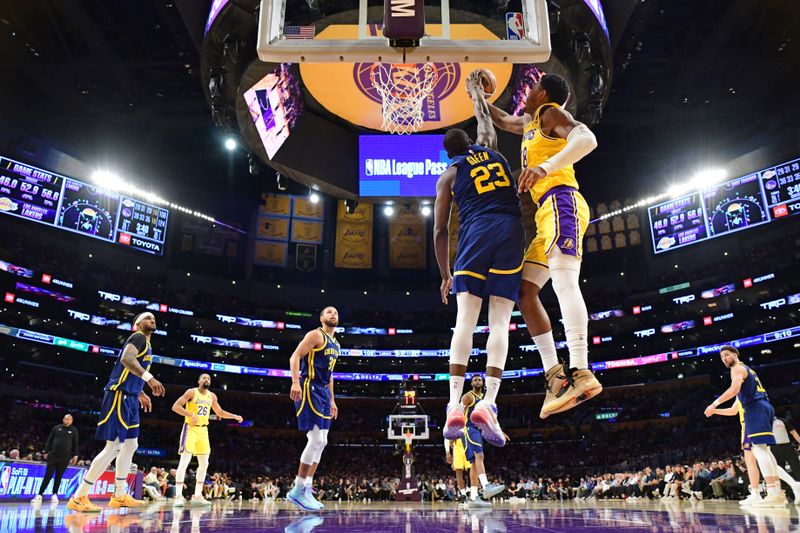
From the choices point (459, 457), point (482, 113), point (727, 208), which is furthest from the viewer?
point (727, 208)

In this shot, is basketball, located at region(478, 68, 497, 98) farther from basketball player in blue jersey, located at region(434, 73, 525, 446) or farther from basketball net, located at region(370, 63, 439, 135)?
basketball net, located at region(370, 63, 439, 135)

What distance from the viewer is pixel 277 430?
37281 millimetres

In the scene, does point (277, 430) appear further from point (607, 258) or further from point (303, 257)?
point (607, 258)

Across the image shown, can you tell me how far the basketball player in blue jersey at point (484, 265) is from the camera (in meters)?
4.23

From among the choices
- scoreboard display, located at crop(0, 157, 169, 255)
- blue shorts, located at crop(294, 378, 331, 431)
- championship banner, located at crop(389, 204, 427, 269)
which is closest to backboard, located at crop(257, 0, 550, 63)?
blue shorts, located at crop(294, 378, 331, 431)

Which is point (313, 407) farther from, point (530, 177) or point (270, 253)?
point (270, 253)

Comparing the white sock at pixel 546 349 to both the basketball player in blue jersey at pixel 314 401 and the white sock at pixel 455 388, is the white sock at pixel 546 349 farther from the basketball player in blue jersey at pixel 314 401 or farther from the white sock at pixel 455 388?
the basketball player in blue jersey at pixel 314 401

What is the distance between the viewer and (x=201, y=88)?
79.5 ft

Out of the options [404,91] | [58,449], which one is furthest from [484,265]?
[58,449]

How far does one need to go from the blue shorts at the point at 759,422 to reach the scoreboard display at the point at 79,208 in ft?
99.8

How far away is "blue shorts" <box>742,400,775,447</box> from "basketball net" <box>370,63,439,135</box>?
26.1ft

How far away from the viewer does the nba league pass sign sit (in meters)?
13.6

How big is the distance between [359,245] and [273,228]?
224 inches

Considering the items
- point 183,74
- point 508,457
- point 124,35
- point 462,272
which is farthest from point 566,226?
point 508,457
